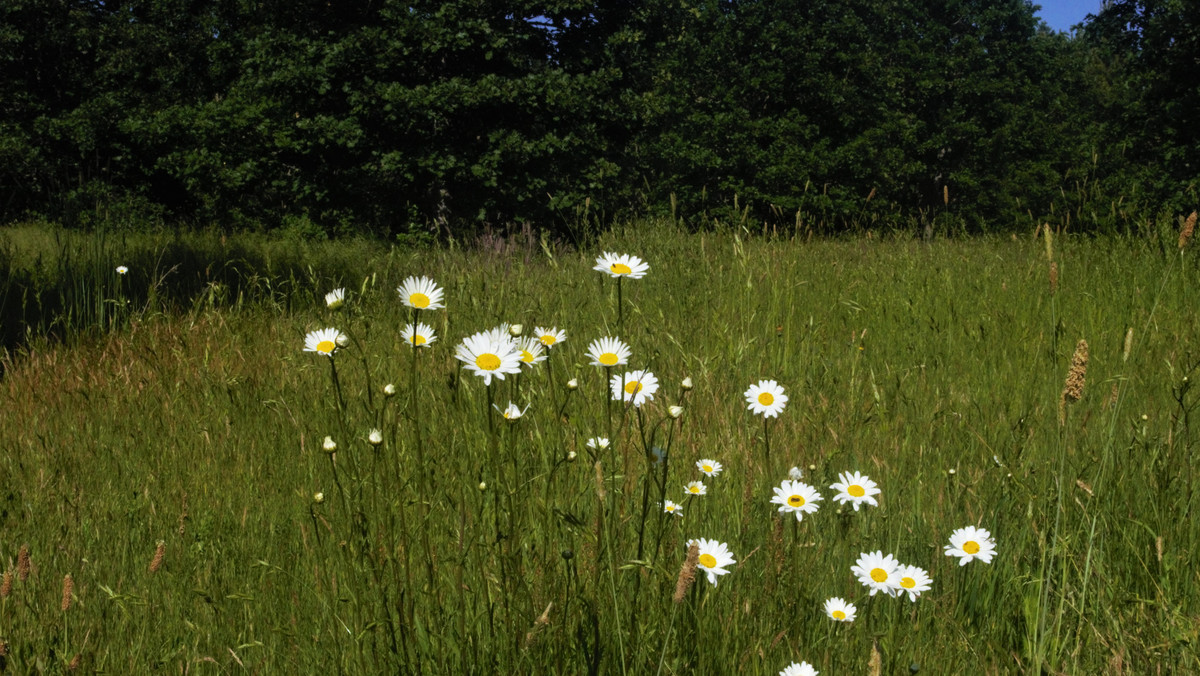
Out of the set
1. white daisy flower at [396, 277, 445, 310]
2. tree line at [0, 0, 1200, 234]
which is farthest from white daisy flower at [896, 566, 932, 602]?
tree line at [0, 0, 1200, 234]

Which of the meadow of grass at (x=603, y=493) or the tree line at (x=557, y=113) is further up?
the tree line at (x=557, y=113)

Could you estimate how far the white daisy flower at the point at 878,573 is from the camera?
4.27ft

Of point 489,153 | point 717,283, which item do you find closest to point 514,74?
point 489,153

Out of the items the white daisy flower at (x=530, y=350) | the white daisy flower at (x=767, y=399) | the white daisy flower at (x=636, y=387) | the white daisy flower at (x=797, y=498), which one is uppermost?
the white daisy flower at (x=530, y=350)

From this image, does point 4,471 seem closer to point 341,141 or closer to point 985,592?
point 985,592

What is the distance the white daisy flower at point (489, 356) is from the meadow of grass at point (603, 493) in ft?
0.27

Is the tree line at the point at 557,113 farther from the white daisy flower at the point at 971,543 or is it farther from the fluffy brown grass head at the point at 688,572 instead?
the fluffy brown grass head at the point at 688,572

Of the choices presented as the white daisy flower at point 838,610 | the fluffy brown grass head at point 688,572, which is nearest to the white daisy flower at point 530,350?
the fluffy brown grass head at point 688,572

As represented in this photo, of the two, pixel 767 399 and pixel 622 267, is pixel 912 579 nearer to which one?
pixel 767 399

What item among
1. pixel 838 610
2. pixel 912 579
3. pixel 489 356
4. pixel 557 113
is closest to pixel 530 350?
pixel 489 356

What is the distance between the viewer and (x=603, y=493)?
3.34 ft

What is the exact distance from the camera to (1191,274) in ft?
16.6

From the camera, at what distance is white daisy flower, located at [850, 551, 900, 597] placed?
1.30 metres

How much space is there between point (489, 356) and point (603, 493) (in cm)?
28
